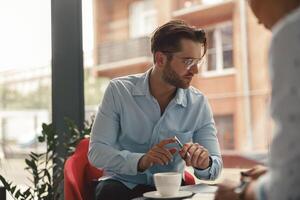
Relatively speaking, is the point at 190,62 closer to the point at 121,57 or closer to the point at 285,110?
the point at 285,110

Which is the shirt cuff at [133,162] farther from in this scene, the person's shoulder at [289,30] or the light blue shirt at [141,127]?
the person's shoulder at [289,30]

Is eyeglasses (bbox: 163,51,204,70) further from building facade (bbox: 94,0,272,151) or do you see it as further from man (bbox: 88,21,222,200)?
building facade (bbox: 94,0,272,151)

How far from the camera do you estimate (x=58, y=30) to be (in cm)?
297

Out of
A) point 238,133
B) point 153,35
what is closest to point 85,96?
point 153,35

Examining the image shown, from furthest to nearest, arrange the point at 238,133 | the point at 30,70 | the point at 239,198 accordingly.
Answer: the point at 238,133 → the point at 30,70 → the point at 239,198

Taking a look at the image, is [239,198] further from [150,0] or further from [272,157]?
[150,0]

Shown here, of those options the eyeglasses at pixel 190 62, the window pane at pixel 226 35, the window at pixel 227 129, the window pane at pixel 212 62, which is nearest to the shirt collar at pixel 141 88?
the eyeglasses at pixel 190 62

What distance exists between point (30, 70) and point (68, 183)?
5.04 ft

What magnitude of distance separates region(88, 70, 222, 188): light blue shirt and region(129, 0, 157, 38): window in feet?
7.12

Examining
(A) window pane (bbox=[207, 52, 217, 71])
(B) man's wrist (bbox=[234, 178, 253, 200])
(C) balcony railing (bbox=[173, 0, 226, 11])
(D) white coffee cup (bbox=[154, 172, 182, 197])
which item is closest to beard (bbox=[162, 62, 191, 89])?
(D) white coffee cup (bbox=[154, 172, 182, 197])

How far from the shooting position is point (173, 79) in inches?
81.0

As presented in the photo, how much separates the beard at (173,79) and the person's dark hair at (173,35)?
0.09 metres

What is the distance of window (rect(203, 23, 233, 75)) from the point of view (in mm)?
4273

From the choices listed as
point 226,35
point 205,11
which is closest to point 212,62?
point 226,35
